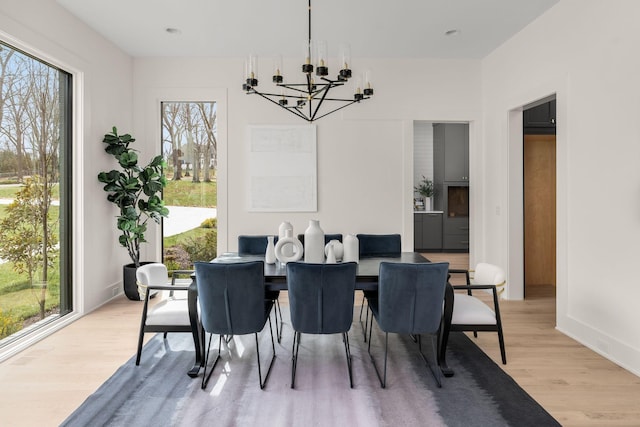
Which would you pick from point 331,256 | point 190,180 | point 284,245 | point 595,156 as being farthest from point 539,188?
point 190,180

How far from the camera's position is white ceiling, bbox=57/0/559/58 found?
3.87 meters

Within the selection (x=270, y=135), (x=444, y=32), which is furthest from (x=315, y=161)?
(x=444, y=32)

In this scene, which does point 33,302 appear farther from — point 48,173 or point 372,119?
point 372,119

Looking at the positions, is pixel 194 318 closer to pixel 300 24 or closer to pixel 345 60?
pixel 345 60

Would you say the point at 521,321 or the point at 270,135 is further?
the point at 270,135

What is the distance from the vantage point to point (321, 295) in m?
2.57

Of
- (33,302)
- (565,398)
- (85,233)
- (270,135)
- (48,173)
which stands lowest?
(565,398)

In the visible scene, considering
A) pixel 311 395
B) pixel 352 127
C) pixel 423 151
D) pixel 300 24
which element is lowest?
pixel 311 395

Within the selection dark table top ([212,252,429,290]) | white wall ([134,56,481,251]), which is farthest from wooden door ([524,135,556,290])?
dark table top ([212,252,429,290])

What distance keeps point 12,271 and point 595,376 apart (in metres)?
4.58

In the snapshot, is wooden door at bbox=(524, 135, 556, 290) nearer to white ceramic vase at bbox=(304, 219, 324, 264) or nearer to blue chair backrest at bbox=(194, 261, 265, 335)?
white ceramic vase at bbox=(304, 219, 324, 264)

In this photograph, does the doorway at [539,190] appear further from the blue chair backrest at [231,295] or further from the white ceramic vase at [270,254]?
the blue chair backrest at [231,295]

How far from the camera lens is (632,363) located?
289 cm

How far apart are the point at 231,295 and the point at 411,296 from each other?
1.16 m
